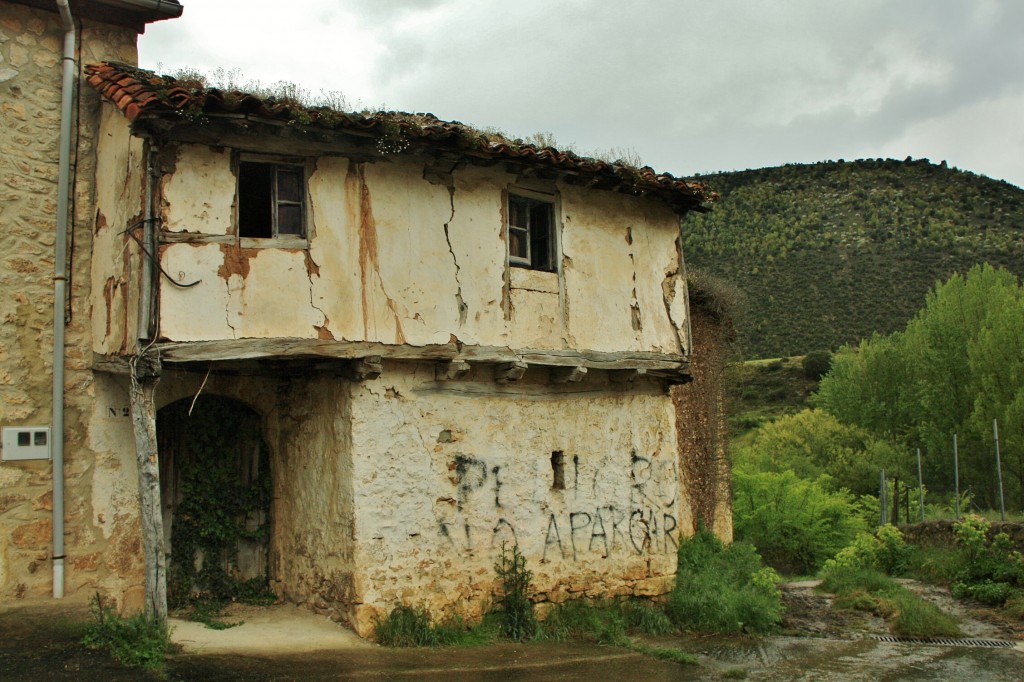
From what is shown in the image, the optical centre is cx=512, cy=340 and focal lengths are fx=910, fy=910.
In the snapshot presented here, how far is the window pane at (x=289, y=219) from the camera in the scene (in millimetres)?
9438

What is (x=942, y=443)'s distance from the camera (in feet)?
91.9

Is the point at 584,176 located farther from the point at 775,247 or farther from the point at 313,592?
the point at 775,247

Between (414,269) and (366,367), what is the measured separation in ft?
4.27

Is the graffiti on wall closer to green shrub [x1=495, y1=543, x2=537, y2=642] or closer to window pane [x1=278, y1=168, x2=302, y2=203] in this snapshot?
green shrub [x1=495, y1=543, x2=537, y2=642]

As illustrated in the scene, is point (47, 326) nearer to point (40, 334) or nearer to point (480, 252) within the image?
point (40, 334)

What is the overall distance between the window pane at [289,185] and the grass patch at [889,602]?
378 inches

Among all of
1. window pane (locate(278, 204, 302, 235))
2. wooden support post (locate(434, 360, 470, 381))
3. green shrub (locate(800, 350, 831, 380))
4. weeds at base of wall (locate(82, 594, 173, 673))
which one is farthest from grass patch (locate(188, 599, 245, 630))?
green shrub (locate(800, 350, 831, 380))

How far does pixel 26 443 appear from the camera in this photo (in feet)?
29.9

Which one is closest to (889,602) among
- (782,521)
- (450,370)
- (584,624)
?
(584,624)

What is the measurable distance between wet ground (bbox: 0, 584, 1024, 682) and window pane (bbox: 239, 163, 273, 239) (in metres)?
4.16

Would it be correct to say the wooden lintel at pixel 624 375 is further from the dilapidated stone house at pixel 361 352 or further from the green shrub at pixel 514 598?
the green shrub at pixel 514 598

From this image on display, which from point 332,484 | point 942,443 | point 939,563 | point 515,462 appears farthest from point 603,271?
point 942,443

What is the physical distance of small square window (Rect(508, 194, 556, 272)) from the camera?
1115cm

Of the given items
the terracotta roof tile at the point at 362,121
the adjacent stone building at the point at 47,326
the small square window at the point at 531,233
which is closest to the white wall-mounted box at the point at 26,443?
the adjacent stone building at the point at 47,326
